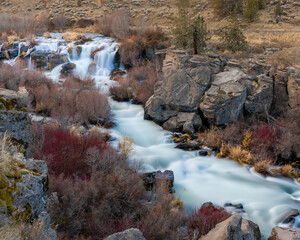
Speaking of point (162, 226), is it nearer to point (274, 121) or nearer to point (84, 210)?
point (84, 210)

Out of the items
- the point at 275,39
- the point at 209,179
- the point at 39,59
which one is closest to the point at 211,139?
the point at 209,179

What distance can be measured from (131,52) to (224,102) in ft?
29.8

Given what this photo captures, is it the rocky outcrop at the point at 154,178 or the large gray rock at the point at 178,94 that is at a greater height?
the large gray rock at the point at 178,94

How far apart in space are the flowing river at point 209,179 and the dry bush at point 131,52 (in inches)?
236

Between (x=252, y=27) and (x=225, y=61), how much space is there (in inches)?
507

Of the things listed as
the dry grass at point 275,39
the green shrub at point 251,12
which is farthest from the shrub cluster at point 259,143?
the green shrub at point 251,12

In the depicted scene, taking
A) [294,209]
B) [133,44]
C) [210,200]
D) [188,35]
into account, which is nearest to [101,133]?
[210,200]

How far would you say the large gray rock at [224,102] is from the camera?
33.3 feet

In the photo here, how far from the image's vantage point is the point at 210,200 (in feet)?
22.5

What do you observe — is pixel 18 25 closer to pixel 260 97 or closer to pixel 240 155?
pixel 260 97

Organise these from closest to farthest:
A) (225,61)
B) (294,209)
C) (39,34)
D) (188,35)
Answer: (294,209) < (225,61) < (188,35) < (39,34)

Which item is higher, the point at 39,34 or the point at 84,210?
the point at 39,34

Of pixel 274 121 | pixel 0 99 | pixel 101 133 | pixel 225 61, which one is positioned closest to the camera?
pixel 0 99

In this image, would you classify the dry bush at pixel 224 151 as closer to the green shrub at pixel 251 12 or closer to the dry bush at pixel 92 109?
the dry bush at pixel 92 109
